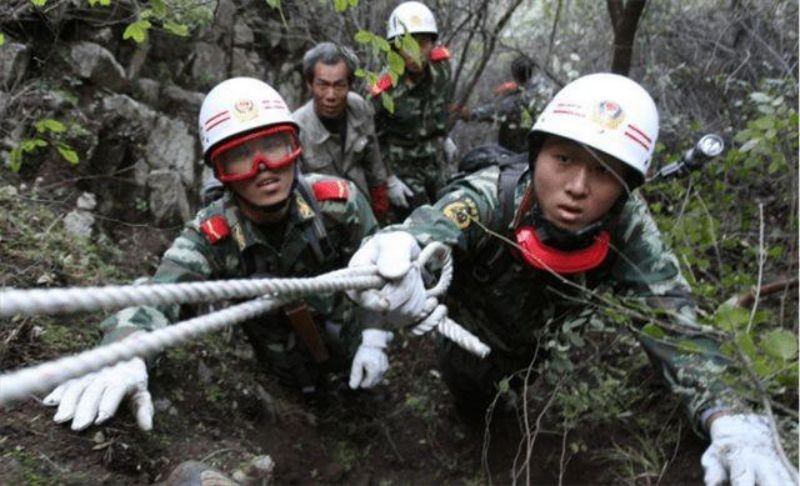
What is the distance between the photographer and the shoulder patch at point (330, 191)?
12.6 feet

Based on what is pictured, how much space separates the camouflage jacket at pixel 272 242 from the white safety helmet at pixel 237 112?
34cm

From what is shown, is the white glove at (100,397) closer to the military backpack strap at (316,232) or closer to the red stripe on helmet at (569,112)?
the military backpack strap at (316,232)

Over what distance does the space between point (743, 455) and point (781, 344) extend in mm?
706

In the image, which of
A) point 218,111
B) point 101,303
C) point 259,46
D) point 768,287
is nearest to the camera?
point 101,303

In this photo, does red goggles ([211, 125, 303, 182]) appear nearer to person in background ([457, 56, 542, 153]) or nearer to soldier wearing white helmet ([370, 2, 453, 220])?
soldier wearing white helmet ([370, 2, 453, 220])

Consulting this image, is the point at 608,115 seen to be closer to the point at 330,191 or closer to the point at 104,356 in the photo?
the point at 330,191

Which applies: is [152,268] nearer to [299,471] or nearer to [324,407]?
[324,407]

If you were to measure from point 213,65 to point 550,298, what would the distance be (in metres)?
4.60

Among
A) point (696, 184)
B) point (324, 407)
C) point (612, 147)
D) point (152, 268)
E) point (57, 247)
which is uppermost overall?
point (612, 147)

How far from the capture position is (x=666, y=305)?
2.92m

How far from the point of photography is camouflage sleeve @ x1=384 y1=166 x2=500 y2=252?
2807 mm

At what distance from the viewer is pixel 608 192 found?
2.87 metres

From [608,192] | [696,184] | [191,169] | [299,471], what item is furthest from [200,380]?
[696,184]

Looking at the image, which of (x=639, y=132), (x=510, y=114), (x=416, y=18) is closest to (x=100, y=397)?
(x=639, y=132)
